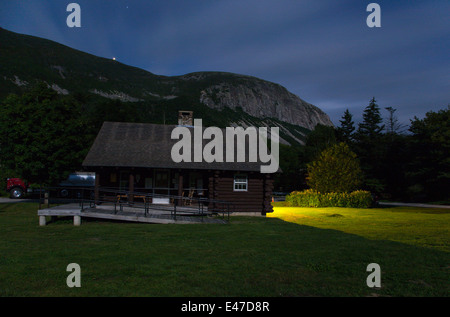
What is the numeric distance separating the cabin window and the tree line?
49.6 ft

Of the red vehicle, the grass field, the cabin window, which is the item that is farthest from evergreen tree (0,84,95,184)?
the cabin window

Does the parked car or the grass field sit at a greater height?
the parked car

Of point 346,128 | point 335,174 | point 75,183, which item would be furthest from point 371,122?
point 75,183

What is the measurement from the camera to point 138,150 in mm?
22578

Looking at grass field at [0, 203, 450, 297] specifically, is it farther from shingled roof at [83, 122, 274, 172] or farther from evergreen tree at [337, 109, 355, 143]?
evergreen tree at [337, 109, 355, 143]

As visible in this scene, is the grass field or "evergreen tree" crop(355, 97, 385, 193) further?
"evergreen tree" crop(355, 97, 385, 193)

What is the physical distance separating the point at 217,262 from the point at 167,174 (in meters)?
15.3

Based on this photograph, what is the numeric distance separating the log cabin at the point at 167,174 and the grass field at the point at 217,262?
7.27 metres

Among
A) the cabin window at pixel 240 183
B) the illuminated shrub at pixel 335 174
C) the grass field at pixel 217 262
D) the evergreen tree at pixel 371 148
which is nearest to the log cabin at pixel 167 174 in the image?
the cabin window at pixel 240 183

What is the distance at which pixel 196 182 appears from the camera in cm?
2378

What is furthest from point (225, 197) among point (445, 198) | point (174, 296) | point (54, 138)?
point (445, 198)

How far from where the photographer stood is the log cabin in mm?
21125

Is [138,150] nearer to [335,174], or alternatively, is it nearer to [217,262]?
[217,262]
